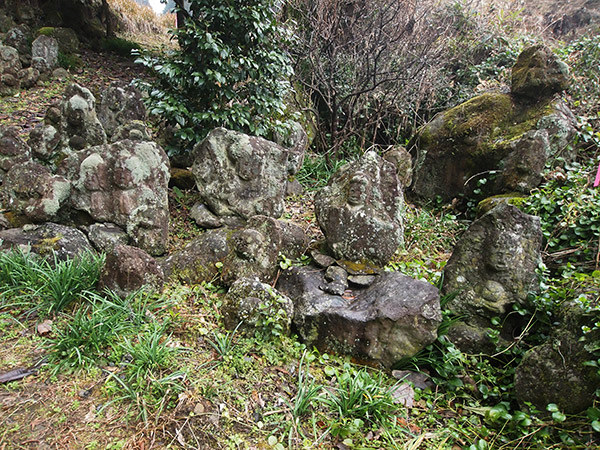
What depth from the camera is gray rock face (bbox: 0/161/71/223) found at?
136 inches

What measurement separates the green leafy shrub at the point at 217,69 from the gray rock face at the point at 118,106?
0.36m

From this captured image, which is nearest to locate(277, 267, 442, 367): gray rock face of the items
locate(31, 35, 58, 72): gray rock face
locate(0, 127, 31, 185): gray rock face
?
locate(0, 127, 31, 185): gray rock face

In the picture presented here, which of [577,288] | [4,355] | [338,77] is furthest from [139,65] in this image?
[577,288]

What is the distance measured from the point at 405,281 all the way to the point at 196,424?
197 centimetres

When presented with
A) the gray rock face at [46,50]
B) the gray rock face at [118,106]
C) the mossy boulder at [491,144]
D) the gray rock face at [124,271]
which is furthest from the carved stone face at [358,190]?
the gray rock face at [46,50]

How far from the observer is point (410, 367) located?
3137 mm

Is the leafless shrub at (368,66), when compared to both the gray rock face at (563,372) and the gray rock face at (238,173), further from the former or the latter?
the gray rock face at (563,372)

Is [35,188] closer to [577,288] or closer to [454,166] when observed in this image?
[577,288]

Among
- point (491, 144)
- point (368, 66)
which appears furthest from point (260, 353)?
point (368, 66)

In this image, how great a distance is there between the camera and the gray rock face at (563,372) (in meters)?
2.46

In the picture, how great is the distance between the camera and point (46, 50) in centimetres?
748

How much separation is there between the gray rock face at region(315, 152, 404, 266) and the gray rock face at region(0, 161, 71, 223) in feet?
8.41

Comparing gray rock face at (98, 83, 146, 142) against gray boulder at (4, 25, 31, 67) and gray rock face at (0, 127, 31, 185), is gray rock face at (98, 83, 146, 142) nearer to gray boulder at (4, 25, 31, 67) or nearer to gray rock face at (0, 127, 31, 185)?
gray rock face at (0, 127, 31, 185)

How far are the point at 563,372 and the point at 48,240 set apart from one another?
426cm
